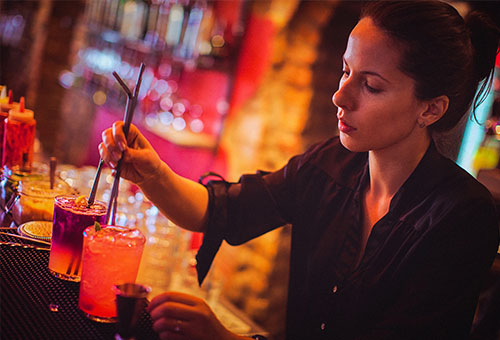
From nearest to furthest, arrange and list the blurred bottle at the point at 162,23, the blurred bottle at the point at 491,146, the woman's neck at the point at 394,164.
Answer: the woman's neck at the point at 394,164, the blurred bottle at the point at 491,146, the blurred bottle at the point at 162,23

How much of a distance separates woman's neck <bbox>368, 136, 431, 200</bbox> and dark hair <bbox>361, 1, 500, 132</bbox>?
0.14 m

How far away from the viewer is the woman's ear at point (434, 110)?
4.64 ft

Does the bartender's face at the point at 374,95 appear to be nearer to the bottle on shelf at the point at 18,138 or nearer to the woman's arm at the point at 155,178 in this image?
the woman's arm at the point at 155,178

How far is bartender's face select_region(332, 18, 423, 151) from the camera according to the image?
1.35 m

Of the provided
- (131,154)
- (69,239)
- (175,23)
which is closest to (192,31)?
(175,23)

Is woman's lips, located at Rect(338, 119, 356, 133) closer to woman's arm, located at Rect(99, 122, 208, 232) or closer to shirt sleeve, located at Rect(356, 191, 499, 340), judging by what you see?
shirt sleeve, located at Rect(356, 191, 499, 340)

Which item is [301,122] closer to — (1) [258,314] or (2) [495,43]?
(1) [258,314]

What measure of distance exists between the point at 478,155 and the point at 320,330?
254cm

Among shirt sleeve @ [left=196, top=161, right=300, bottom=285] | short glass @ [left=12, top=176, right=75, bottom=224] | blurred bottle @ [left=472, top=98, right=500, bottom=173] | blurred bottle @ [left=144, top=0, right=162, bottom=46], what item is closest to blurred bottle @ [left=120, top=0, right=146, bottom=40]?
blurred bottle @ [left=144, top=0, right=162, bottom=46]

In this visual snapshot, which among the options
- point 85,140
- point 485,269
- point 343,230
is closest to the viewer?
point 485,269

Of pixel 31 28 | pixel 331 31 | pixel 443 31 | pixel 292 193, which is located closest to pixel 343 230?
pixel 292 193

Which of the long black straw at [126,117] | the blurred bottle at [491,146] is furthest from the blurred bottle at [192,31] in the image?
the long black straw at [126,117]

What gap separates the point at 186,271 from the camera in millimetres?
2344

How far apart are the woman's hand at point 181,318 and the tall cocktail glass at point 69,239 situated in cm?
29
